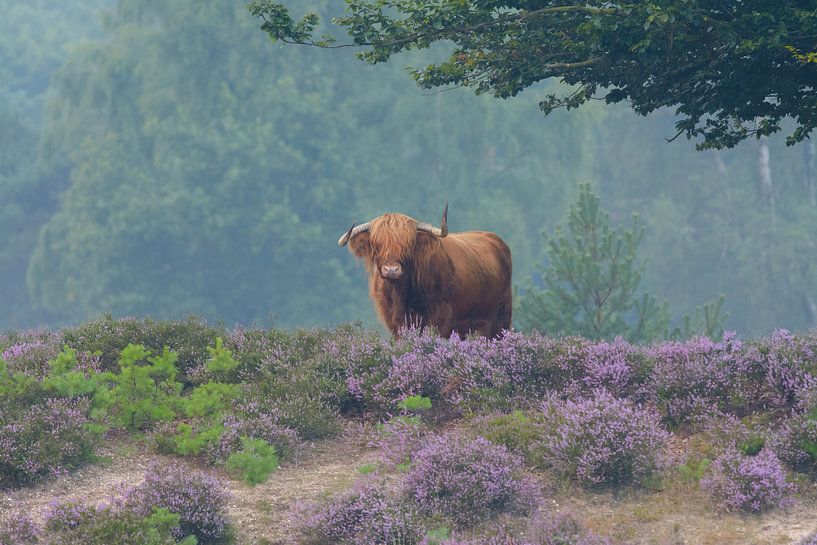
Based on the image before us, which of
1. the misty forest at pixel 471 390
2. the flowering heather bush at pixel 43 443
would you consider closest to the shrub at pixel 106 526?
the misty forest at pixel 471 390

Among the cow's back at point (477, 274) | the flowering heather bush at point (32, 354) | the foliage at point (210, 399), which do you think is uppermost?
the cow's back at point (477, 274)

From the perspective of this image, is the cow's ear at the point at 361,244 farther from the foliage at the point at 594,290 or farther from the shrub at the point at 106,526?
the foliage at the point at 594,290

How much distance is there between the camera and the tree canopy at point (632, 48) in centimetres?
1025

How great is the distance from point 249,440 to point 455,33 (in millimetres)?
4724

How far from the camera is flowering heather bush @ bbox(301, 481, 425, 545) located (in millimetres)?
8211

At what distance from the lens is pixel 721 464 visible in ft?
29.2

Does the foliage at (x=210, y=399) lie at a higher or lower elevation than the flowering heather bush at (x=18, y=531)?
higher

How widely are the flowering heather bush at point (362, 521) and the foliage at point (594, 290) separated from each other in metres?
14.8

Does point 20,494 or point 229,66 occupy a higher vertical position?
point 229,66

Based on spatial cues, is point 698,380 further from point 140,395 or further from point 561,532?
point 140,395

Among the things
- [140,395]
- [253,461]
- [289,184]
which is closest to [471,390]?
[253,461]

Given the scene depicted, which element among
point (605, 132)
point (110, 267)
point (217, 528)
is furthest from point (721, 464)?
point (605, 132)

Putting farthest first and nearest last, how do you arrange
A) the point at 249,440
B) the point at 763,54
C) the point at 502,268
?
the point at 502,268, the point at 763,54, the point at 249,440

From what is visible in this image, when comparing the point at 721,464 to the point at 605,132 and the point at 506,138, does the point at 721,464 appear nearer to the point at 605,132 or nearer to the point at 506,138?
the point at 506,138
